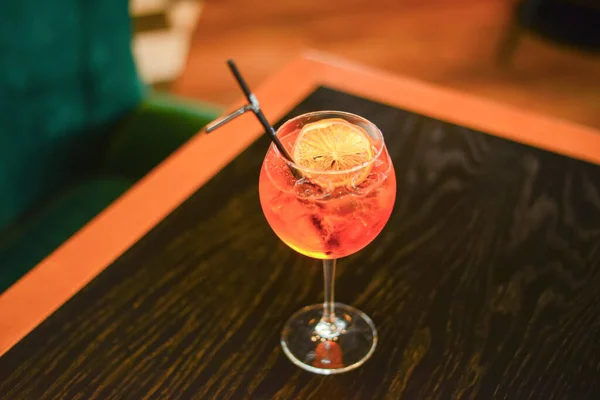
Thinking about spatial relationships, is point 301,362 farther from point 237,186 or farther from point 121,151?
point 121,151

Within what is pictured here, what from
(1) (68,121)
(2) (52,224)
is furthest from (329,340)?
(1) (68,121)

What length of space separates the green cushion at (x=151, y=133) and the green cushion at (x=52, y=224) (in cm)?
5

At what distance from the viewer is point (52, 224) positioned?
3.61 ft

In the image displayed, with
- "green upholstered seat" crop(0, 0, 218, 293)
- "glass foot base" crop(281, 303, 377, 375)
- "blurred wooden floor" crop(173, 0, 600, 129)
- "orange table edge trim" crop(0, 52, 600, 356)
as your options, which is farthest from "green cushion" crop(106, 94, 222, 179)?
"blurred wooden floor" crop(173, 0, 600, 129)

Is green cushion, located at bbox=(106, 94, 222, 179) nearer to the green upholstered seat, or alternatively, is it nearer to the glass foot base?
the green upholstered seat

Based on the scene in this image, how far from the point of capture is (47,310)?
0.70 meters

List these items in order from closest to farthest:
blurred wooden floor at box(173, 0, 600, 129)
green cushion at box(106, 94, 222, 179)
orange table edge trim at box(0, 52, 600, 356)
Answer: orange table edge trim at box(0, 52, 600, 356) → green cushion at box(106, 94, 222, 179) → blurred wooden floor at box(173, 0, 600, 129)

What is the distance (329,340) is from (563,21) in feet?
5.05

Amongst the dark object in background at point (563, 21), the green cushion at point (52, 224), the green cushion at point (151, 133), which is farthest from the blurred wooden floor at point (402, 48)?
the green cushion at point (52, 224)

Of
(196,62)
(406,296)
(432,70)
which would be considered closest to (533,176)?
(406,296)

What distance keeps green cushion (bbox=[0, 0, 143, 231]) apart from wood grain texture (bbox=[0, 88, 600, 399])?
0.45 meters

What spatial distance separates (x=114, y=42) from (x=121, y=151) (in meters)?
0.21

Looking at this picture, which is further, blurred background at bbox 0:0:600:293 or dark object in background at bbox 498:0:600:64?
dark object in background at bbox 498:0:600:64

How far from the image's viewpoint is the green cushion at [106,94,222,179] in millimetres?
1209
